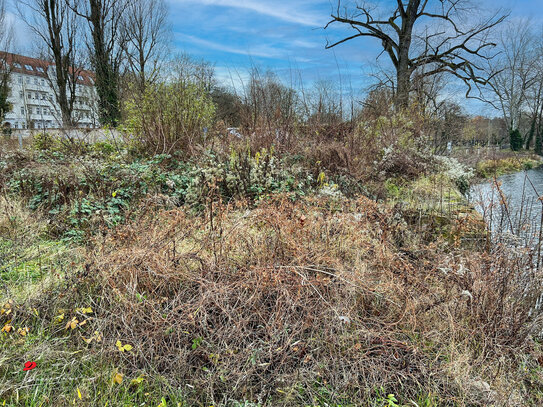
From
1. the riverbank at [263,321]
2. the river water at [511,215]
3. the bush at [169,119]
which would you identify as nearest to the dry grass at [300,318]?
the riverbank at [263,321]

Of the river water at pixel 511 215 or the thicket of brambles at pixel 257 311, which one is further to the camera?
the river water at pixel 511 215

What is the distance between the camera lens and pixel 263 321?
2172 mm

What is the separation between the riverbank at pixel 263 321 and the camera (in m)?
1.86

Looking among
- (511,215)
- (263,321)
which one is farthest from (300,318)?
(511,215)

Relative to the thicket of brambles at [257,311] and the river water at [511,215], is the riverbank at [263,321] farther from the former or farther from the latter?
the river water at [511,215]

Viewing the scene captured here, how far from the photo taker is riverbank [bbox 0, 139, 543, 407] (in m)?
1.86

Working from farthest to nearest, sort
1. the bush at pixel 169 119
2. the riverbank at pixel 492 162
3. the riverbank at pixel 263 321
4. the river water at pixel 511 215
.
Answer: the riverbank at pixel 492 162 → the bush at pixel 169 119 → the river water at pixel 511 215 → the riverbank at pixel 263 321

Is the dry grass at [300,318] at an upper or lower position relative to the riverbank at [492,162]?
lower

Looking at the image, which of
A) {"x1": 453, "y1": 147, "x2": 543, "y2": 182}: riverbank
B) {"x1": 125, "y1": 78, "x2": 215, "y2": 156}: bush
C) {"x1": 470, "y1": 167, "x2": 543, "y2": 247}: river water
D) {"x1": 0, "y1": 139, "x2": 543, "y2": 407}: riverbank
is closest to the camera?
{"x1": 0, "y1": 139, "x2": 543, "y2": 407}: riverbank

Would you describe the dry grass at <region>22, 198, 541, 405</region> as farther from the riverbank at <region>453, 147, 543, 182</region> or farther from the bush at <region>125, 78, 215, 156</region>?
the riverbank at <region>453, 147, 543, 182</region>

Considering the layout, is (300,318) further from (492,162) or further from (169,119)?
(492,162)

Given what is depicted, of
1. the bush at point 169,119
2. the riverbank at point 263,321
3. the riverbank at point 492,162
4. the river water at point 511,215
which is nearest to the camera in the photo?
the riverbank at point 263,321

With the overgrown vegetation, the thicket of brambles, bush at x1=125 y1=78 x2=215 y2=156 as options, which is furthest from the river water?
bush at x1=125 y1=78 x2=215 y2=156

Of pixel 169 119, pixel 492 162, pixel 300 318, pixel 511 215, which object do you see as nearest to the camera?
pixel 300 318
